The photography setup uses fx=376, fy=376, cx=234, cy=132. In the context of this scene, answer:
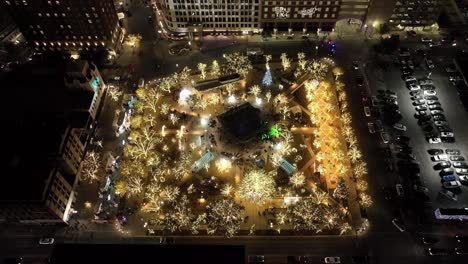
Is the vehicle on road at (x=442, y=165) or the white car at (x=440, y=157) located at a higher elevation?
the white car at (x=440, y=157)

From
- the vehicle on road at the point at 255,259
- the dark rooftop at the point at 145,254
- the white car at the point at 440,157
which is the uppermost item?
the dark rooftop at the point at 145,254

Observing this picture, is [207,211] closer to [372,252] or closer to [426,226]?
[372,252]

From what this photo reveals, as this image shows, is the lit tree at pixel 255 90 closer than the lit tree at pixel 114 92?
Yes

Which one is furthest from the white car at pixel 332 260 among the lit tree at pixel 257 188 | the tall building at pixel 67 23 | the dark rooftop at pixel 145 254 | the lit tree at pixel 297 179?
the tall building at pixel 67 23

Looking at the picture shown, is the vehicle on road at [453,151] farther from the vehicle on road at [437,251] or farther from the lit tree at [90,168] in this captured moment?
the lit tree at [90,168]

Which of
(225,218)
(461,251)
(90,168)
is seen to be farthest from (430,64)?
(90,168)

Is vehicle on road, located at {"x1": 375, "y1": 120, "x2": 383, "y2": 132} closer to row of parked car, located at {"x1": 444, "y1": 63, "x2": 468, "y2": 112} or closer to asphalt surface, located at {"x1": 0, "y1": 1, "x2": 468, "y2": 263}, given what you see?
asphalt surface, located at {"x1": 0, "y1": 1, "x2": 468, "y2": 263}

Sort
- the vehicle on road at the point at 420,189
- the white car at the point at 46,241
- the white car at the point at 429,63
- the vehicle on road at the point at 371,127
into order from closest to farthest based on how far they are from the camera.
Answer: the white car at the point at 46,241
the vehicle on road at the point at 420,189
the vehicle on road at the point at 371,127
the white car at the point at 429,63
